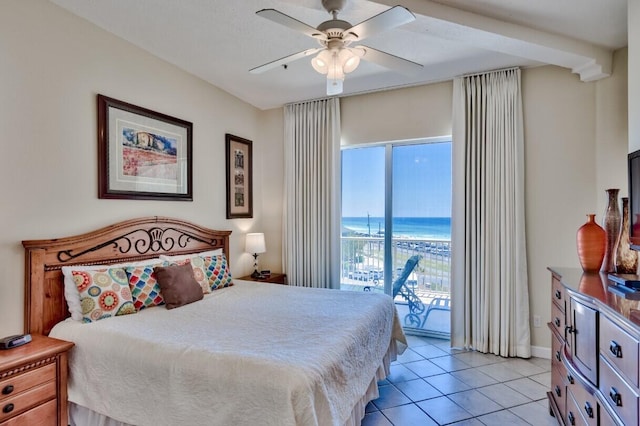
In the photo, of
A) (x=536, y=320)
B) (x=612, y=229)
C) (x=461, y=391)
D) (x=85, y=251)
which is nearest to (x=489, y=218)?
(x=536, y=320)

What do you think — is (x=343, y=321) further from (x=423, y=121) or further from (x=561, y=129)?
(x=561, y=129)

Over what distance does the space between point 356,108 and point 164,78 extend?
212 cm

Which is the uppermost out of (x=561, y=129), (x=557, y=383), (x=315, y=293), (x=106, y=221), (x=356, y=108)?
(x=356, y=108)

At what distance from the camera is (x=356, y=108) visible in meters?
4.09

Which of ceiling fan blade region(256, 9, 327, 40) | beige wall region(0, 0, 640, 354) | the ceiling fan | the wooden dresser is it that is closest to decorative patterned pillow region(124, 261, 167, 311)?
beige wall region(0, 0, 640, 354)

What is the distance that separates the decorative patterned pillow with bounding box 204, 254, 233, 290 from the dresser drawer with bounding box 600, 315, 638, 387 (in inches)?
111

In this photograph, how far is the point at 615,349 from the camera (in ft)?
4.39

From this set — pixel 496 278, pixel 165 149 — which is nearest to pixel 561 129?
pixel 496 278

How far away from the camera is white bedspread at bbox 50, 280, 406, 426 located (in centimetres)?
153

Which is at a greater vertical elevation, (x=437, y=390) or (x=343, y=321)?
(x=343, y=321)

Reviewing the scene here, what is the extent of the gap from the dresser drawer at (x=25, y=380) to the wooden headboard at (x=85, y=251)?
0.42 metres

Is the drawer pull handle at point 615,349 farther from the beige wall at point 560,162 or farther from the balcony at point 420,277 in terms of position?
the balcony at point 420,277

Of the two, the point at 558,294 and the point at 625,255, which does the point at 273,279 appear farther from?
the point at 625,255

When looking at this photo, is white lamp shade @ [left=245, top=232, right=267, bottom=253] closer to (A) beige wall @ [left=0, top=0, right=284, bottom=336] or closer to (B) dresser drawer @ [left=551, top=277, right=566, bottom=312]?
(A) beige wall @ [left=0, top=0, right=284, bottom=336]
